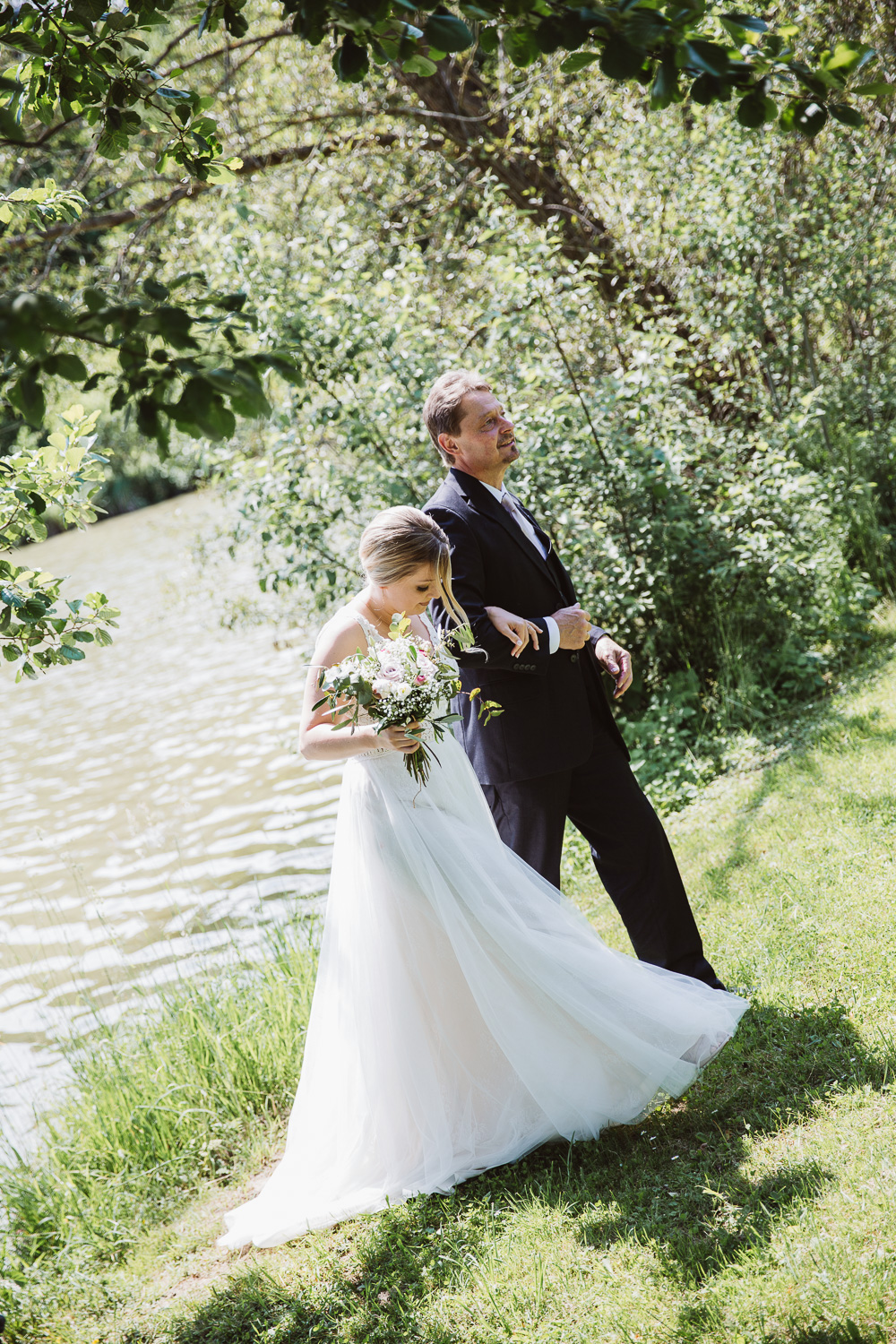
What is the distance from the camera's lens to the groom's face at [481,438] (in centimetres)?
367

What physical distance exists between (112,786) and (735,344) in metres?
7.27

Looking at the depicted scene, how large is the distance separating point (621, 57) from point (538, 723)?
2.22 m

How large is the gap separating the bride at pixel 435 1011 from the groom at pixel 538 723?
0.73ft

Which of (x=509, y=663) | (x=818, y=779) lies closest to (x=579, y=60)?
(x=509, y=663)

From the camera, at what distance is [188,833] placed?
28.4 ft

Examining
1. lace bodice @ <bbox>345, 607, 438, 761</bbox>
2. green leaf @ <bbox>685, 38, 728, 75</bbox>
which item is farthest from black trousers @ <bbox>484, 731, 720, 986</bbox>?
green leaf @ <bbox>685, 38, 728, 75</bbox>

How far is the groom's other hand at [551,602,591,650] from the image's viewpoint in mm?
3562

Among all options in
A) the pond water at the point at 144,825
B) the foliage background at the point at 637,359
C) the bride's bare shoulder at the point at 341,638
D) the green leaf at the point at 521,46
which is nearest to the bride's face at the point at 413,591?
the bride's bare shoulder at the point at 341,638

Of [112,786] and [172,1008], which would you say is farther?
[112,786]

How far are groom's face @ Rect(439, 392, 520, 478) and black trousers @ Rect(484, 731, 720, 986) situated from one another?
1.07m

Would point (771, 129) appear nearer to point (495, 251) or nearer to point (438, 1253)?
point (495, 251)

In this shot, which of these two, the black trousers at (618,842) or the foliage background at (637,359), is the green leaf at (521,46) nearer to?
the black trousers at (618,842)

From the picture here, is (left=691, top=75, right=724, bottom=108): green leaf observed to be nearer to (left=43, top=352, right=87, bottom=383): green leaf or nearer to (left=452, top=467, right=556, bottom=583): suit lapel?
(left=43, top=352, right=87, bottom=383): green leaf

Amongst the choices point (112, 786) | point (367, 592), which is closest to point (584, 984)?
point (367, 592)
